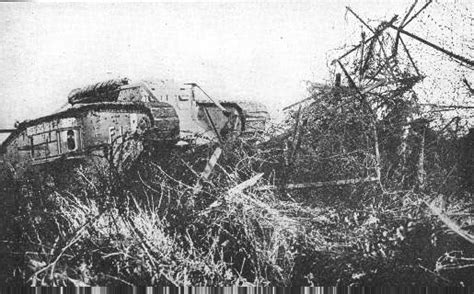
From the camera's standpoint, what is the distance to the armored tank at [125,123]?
3.70 meters

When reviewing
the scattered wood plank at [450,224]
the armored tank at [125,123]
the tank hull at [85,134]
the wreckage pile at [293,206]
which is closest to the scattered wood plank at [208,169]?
the wreckage pile at [293,206]

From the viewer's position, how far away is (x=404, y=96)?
12.2 feet

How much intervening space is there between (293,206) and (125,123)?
143cm

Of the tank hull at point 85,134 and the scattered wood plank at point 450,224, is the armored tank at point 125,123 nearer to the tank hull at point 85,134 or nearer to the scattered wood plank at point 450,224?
the tank hull at point 85,134

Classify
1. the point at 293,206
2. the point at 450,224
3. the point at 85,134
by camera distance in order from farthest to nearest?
the point at 85,134 < the point at 293,206 < the point at 450,224

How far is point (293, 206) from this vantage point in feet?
11.9

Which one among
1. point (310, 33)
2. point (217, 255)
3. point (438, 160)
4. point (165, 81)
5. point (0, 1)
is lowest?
point (217, 255)

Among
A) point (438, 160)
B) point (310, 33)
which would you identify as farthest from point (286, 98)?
point (438, 160)

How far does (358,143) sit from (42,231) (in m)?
2.48

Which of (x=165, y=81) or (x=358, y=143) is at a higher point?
(x=165, y=81)

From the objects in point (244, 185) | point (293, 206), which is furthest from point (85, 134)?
point (293, 206)

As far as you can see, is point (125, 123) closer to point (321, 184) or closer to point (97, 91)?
point (97, 91)

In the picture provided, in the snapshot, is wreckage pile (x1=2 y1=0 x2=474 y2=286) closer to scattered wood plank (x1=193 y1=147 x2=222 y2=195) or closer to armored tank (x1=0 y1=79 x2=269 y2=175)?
scattered wood plank (x1=193 y1=147 x2=222 y2=195)

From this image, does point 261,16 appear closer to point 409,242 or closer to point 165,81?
point 165,81
